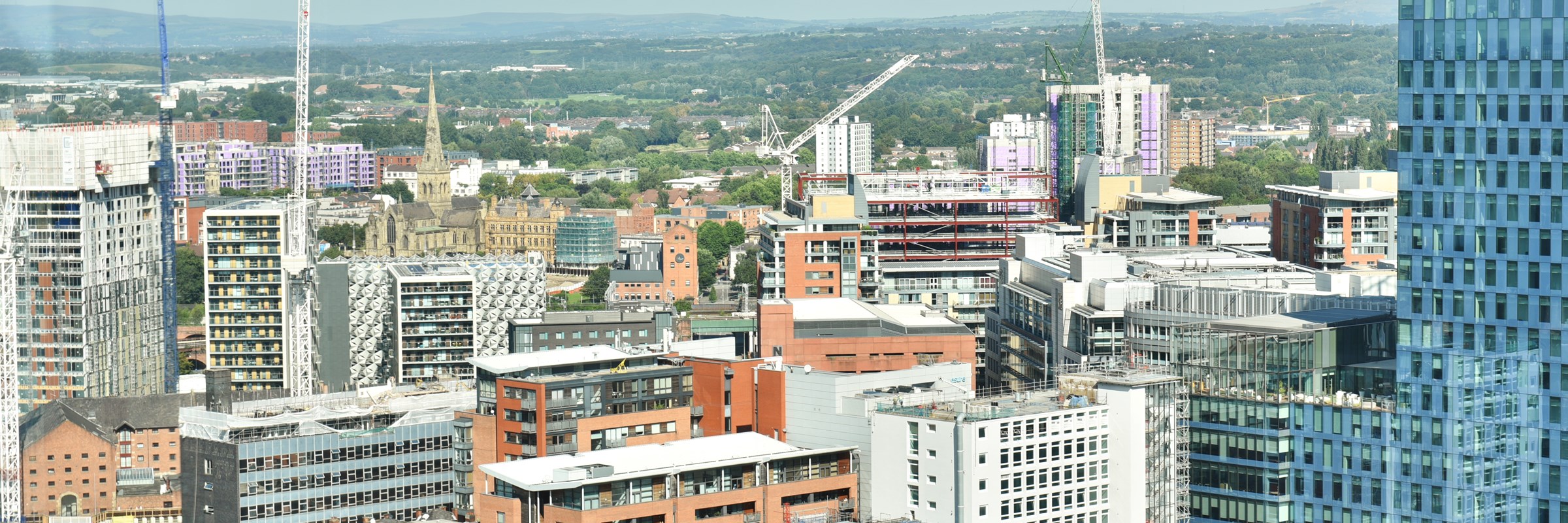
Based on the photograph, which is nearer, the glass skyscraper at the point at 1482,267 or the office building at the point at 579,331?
the glass skyscraper at the point at 1482,267

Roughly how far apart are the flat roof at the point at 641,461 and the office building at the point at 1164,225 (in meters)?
51.9

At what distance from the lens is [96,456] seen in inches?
3625

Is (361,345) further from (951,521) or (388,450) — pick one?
(951,521)

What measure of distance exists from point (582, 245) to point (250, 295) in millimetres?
83274

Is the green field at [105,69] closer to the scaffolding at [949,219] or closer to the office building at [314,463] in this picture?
the scaffolding at [949,219]

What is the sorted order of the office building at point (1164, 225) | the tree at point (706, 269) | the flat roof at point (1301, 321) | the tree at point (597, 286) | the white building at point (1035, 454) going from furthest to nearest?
the tree at point (706, 269), the tree at point (597, 286), the office building at point (1164, 225), the flat roof at point (1301, 321), the white building at point (1035, 454)

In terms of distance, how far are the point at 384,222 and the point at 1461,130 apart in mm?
140029

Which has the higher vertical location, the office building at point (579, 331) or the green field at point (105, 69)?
the green field at point (105, 69)

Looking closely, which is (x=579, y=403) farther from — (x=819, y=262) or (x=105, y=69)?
(x=105, y=69)

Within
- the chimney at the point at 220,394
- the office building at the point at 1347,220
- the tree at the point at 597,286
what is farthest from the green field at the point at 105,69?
the office building at the point at 1347,220

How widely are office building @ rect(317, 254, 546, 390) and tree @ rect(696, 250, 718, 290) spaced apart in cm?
5664

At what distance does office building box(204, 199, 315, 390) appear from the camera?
4350 inches

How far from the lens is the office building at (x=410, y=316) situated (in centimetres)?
10969

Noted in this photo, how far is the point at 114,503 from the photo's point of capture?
291ft
